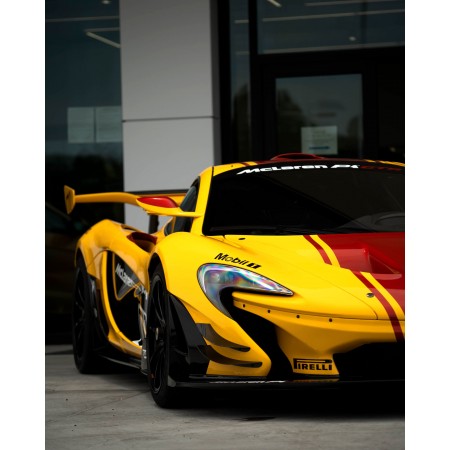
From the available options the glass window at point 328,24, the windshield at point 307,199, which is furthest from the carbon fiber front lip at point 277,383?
the glass window at point 328,24

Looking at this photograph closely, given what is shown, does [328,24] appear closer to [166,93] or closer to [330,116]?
[330,116]

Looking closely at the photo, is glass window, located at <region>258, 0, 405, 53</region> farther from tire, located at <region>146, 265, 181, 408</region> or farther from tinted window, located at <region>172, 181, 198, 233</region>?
tire, located at <region>146, 265, 181, 408</region>

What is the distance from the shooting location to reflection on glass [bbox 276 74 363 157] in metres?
11.9

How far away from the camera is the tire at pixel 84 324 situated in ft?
27.1

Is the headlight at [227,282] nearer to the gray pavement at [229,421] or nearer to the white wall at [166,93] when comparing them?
the gray pavement at [229,421]

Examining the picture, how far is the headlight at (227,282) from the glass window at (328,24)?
21.2 feet

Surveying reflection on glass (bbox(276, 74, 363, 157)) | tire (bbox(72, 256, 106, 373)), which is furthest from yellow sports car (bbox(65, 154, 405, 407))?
reflection on glass (bbox(276, 74, 363, 157))

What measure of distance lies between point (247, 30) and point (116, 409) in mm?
6386

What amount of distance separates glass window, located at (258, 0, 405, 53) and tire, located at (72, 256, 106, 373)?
4161 mm

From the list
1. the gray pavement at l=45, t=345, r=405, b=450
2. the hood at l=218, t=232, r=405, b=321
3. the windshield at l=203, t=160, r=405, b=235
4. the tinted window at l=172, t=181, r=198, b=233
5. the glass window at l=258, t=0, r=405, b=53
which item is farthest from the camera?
the glass window at l=258, t=0, r=405, b=53

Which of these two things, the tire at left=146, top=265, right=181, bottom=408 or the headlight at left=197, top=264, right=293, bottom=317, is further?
the tire at left=146, top=265, right=181, bottom=408

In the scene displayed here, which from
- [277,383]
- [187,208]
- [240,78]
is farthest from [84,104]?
[277,383]
